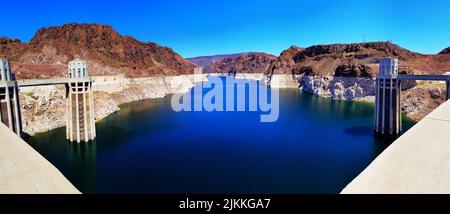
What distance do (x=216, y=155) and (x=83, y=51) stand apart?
312 ft

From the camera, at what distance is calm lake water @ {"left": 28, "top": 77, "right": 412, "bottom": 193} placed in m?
28.2

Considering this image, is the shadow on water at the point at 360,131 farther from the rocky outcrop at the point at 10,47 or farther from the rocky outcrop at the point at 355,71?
the rocky outcrop at the point at 10,47

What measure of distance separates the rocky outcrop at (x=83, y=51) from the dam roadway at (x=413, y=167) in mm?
75804

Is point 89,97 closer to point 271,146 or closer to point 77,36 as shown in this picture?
point 271,146

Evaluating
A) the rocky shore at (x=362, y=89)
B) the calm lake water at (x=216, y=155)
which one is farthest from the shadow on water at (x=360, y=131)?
the rocky shore at (x=362, y=89)

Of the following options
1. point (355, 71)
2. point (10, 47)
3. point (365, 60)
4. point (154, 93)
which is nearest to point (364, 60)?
point (365, 60)

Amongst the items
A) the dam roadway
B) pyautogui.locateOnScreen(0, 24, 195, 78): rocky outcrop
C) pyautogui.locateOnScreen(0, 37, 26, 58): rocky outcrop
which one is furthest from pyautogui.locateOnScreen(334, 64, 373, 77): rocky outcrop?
pyautogui.locateOnScreen(0, 37, 26, 58): rocky outcrop

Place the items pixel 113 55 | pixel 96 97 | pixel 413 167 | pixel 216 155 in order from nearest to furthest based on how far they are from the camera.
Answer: pixel 413 167, pixel 216 155, pixel 96 97, pixel 113 55

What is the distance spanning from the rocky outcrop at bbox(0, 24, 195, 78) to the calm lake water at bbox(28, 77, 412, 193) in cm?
3744

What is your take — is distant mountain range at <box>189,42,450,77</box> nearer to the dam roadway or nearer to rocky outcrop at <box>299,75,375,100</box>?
rocky outcrop at <box>299,75,375,100</box>

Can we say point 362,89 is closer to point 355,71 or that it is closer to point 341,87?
point 355,71

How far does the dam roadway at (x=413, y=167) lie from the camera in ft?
29.4

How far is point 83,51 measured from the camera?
373ft

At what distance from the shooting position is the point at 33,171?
10859 millimetres
